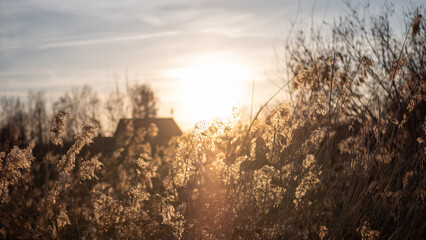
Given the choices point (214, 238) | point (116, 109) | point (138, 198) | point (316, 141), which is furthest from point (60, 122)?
point (116, 109)

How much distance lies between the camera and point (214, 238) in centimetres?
354

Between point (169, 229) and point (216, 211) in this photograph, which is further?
point (216, 211)

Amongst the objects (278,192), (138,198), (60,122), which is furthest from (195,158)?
(60,122)

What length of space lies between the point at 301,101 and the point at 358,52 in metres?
6.85

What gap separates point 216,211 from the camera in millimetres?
4004

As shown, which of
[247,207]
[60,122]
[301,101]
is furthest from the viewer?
[301,101]

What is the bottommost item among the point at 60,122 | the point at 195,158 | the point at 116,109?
the point at 116,109

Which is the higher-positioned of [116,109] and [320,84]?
[320,84]

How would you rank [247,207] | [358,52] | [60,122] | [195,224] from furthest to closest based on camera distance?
[358,52], [195,224], [247,207], [60,122]

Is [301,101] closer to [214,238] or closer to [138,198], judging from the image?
[214,238]

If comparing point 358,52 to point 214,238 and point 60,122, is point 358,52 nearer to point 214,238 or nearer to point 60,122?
point 214,238

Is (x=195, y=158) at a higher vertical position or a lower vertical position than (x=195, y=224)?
higher

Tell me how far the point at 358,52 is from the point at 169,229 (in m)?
7.78

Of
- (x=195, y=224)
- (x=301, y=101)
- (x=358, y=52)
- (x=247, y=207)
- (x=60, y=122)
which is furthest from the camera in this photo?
(x=358, y=52)
